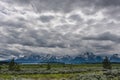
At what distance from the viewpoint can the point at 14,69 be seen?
125375 millimetres

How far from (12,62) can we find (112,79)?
308ft

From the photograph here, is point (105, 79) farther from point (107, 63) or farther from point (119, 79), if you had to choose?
point (107, 63)

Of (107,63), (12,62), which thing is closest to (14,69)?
(12,62)

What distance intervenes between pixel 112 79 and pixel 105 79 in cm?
148

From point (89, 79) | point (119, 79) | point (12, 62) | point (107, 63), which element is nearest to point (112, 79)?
point (119, 79)

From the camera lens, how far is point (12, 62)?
4887 inches

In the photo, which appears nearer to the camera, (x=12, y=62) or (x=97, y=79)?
(x=97, y=79)

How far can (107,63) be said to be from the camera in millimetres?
119375

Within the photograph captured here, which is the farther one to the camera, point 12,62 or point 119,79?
point 12,62

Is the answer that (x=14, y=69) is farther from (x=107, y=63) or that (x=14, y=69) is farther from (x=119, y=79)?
(x=119, y=79)

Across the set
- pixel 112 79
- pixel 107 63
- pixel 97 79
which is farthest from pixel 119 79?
pixel 107 63

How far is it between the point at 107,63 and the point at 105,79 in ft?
274

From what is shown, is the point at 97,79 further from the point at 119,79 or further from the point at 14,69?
the point at 14,69

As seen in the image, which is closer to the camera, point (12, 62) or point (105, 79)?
point (105, 79)
